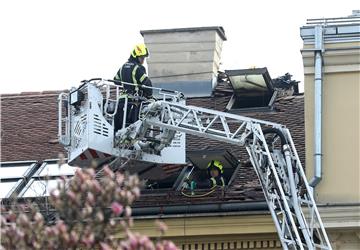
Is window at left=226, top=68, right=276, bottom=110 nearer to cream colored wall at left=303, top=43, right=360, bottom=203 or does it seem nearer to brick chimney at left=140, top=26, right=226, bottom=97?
brick chimney at left=140, top=26, right=226, bottom=97

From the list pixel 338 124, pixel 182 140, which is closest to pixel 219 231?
pixel 182 140

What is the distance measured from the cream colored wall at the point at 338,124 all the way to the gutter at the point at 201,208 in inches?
33.7

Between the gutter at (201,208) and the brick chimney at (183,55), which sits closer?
the gutter at (201,208)

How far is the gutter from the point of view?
20188mm

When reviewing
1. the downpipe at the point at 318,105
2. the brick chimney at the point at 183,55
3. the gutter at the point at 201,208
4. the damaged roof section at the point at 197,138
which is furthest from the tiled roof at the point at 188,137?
the downpipe at the point at 318,105

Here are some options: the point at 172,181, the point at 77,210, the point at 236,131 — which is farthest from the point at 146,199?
the point at 77,210

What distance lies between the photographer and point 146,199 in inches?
829

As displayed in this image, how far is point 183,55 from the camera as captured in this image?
85.3 ft

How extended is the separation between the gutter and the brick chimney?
5100 millimetres

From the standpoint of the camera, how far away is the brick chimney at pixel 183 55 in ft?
84.1

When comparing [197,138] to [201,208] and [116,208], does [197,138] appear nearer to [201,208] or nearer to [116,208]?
[201,208]

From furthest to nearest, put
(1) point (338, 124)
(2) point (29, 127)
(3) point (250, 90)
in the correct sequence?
(2) point (29, 127), (3) point (250, 90), (1) point (338, 124)

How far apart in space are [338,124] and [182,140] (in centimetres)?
235

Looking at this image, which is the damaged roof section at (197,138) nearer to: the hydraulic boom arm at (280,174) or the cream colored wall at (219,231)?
the cream colored wall at (219,231)
